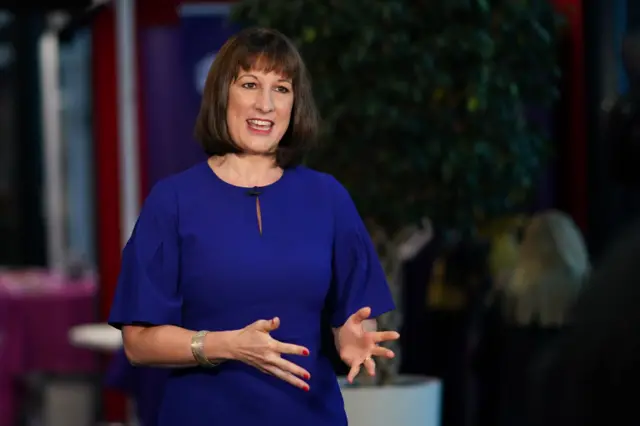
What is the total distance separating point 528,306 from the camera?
4.46 metres

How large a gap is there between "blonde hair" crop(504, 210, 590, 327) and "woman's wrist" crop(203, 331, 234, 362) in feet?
8.72

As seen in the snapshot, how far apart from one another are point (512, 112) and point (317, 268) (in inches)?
81.9

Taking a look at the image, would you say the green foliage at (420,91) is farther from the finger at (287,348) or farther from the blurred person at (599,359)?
the blurred person at (599,359)

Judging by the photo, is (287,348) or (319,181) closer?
(287,348)

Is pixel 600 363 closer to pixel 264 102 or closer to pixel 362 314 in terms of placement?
pixel 362 314

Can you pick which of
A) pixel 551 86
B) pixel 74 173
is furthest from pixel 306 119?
pixel 74 173

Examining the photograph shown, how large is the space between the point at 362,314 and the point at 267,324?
0.70 ft

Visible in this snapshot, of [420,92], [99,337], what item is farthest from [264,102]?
[99,337]

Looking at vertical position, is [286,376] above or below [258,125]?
below

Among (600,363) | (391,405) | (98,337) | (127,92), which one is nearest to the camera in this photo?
(600,363)

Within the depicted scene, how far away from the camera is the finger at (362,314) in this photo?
201 cm

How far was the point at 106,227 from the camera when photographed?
7191 mm

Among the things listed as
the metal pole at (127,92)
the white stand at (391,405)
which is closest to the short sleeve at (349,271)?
the white stand at (391,405)

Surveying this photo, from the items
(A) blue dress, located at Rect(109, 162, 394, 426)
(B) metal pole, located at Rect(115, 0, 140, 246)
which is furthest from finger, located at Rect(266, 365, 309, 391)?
(B) metal pole, located at Rect(115, 0, 140, 246)
